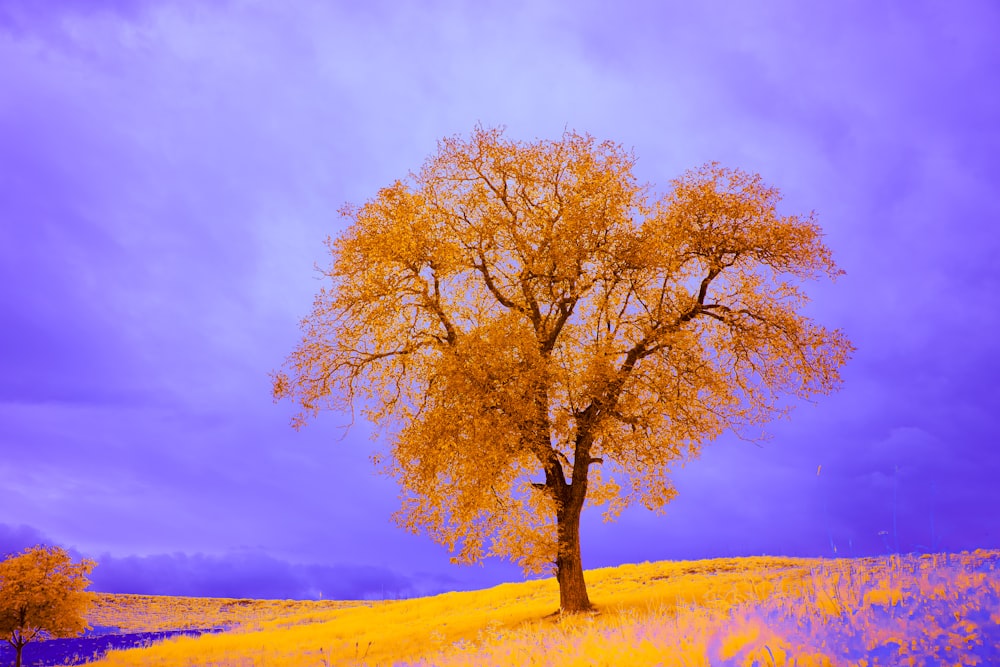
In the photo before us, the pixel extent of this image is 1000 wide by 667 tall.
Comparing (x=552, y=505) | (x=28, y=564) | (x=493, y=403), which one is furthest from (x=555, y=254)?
(x=28, y=564)

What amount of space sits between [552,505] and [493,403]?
12.5 feet

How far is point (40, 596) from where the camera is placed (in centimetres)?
3039

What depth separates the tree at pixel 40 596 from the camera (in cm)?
3006

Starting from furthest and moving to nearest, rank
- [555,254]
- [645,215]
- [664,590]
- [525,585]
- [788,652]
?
[525,585] < [664,590] < [645,215] < [555,254] < [788,652]

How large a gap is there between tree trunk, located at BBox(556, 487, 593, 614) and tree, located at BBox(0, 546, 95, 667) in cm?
2402

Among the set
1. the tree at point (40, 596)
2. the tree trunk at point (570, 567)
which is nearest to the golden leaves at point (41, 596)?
the tree at point (40, 596)

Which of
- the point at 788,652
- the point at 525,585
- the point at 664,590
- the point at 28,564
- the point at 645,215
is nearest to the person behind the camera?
the point at 788,652

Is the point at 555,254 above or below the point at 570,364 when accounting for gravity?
above

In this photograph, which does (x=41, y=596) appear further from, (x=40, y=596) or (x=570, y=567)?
(x=570, y=567)

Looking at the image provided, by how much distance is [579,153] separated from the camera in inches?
927

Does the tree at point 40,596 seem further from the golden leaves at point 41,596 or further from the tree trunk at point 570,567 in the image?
the tree trunk at point 570,567

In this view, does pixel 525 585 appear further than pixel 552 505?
Yes

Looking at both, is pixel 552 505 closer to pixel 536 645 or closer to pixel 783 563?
pixel 536 645

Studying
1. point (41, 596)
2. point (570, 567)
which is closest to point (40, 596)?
point (41, 596)
